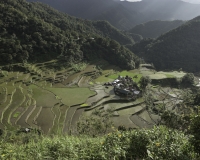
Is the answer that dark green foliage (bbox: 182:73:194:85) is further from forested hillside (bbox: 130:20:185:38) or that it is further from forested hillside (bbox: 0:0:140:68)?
forested hillside (bbox: 130:20:185:38)

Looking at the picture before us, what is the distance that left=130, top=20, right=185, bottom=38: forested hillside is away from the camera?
115 m

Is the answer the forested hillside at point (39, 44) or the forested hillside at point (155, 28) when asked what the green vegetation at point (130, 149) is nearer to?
the forested hillside at point (39, 44)

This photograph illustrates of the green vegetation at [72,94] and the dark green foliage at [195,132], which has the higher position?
the dark green foliage at [195,132]

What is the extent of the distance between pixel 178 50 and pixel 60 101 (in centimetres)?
5836

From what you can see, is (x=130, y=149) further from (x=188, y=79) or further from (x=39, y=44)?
(x=188, y=79)

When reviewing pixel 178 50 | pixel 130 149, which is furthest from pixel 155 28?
pixel 130 149

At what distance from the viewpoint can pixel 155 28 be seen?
12106cm

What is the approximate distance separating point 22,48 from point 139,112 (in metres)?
26.5

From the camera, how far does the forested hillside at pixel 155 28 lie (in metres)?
115

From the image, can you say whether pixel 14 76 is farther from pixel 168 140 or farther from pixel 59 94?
pixel 168 140

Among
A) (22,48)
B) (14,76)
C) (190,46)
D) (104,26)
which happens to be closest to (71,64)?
(22,48)

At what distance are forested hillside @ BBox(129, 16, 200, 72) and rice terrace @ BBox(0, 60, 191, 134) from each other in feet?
98.5

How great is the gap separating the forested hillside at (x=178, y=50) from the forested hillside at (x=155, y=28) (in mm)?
43230

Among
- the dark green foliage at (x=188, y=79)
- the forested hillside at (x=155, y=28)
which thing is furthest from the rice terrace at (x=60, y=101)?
the forested hillside at (x=155, y=28)
